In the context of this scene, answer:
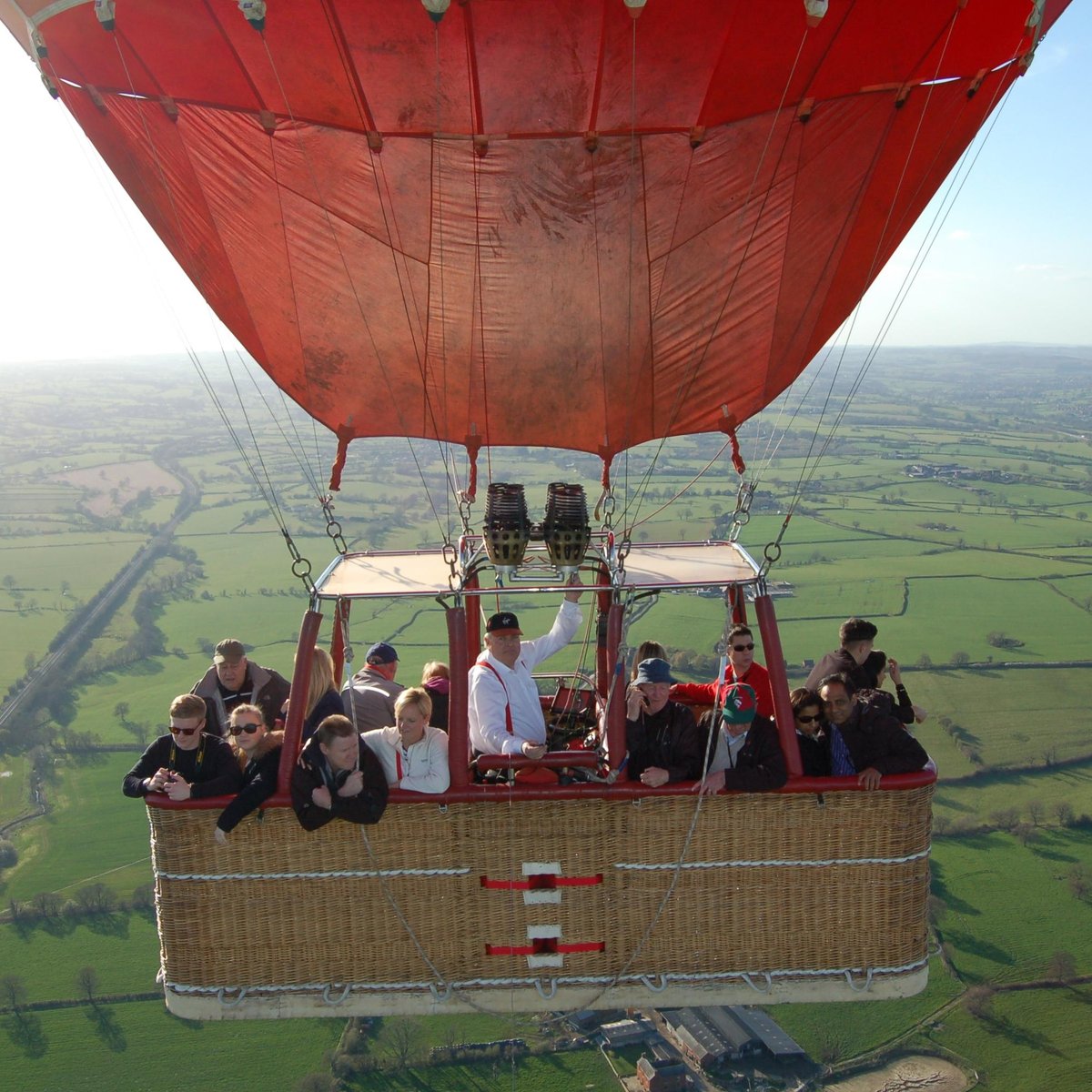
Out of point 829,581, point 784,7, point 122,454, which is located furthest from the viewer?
point 122,454

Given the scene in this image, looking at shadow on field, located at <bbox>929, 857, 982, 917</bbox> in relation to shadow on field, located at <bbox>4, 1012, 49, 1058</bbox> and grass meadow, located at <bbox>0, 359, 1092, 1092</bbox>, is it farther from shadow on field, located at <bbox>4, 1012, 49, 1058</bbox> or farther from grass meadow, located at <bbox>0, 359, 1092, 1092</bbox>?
shadow on field, located at <bbox>4, 1012, 49, 1058</bbox>

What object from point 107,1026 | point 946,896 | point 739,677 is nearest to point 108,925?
point 107,1026

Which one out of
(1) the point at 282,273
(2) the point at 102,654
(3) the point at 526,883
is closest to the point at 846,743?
(3) the point at 526,883

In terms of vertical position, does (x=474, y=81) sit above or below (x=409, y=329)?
above

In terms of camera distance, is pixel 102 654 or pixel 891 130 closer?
pixel 891 130

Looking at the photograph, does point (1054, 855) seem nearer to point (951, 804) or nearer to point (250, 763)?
point (951, 804)

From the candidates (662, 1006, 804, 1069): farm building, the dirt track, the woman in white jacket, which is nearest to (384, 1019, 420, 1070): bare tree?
(662, 1006, 804, 1069): farm building

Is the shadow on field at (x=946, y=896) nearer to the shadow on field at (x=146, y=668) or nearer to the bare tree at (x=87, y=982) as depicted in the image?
the bare tree at (x=87, y=982)

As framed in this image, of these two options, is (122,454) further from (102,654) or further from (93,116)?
(93,116)
